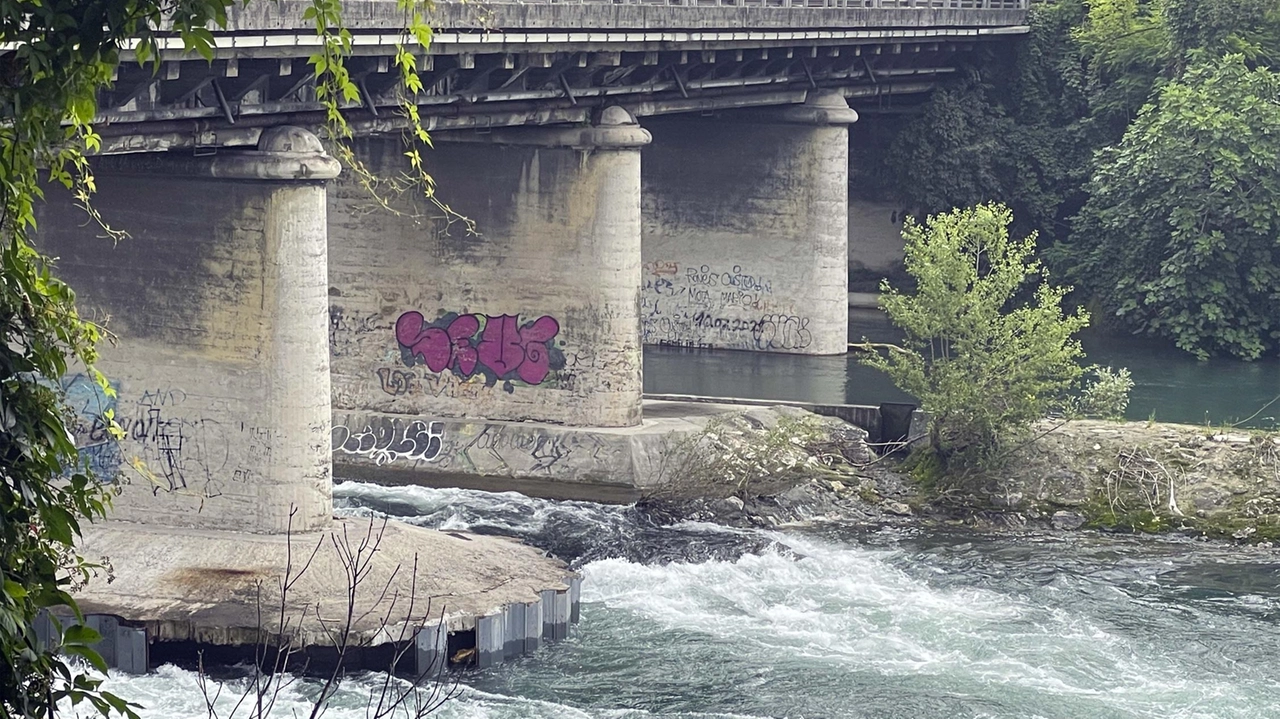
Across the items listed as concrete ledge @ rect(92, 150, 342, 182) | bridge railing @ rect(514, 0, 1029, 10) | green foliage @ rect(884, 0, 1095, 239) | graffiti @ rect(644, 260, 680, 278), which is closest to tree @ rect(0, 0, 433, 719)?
concrete ledge @ rect(92, 150, 342, 182)

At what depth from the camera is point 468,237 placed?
3919 centimetres

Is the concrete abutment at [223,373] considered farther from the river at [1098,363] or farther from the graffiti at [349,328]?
the river at [1098,363]

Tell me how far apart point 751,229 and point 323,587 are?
78.0ft

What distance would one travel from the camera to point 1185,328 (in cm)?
4962

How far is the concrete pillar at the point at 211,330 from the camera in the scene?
97.0ft

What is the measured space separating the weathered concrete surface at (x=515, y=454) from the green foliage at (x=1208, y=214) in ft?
50.5

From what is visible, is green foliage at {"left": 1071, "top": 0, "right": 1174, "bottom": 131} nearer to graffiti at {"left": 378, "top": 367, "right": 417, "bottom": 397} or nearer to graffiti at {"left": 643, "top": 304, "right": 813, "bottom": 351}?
graffiti at {"left": 643, "top": 304, "right": 813, "bottom": 351}

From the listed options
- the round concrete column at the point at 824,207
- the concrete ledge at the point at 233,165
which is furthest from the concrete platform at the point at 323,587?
the round concrete column at the point at 824,207

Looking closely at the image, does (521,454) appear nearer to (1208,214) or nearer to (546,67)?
(546,67)

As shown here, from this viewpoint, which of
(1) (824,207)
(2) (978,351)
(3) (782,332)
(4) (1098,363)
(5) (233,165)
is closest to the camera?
(5) (233,165)

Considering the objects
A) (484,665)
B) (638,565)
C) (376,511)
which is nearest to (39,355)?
(484,665)

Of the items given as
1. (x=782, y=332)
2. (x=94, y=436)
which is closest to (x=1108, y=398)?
(x=782, y=332)

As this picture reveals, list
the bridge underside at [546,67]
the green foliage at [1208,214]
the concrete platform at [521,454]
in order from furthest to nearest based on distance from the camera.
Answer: the green foliage at [1208,214]
the concrete platform at [521,454]
the bridge underside at [546,67]

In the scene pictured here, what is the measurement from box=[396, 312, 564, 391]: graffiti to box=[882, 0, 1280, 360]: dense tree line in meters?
17.8
